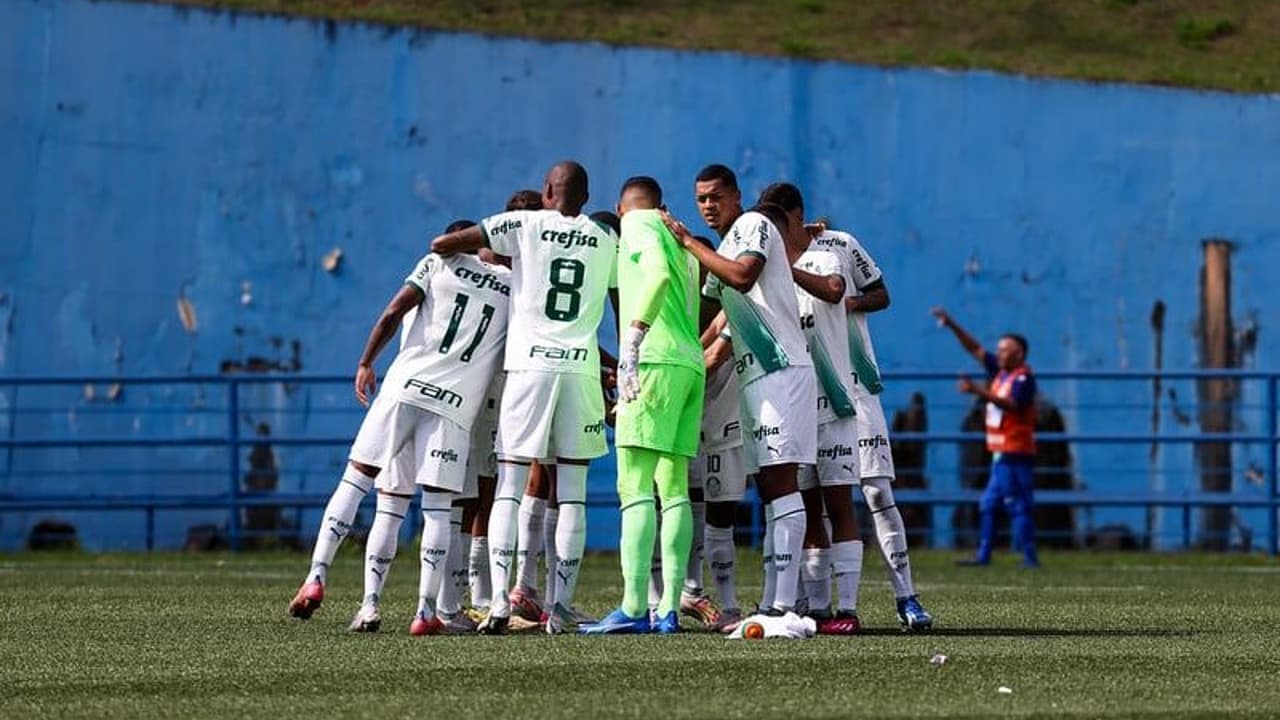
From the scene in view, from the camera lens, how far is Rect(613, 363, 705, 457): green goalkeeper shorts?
11.1m

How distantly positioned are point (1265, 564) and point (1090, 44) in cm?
897

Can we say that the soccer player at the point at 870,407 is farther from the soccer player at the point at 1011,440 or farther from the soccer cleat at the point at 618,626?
the soccer player at the point at 1011,440

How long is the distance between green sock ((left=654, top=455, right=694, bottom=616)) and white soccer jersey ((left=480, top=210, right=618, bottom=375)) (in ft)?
1.99

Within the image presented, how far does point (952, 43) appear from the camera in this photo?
91.0 feet

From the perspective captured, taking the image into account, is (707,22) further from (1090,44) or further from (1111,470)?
(1111,470)

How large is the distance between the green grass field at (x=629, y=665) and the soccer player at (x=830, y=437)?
1.03 feet

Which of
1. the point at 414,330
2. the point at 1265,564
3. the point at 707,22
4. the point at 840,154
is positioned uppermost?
the point at 707,22

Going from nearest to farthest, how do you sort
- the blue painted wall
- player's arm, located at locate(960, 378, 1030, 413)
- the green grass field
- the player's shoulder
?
1. the green grass field
2. the player's shoulder
3. player's arm, located at locate(960, 378, 1030, 413)
4. the blue painted wall

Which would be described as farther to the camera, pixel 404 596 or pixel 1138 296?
pixel 1138 296

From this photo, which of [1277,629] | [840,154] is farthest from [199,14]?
[1277,629]

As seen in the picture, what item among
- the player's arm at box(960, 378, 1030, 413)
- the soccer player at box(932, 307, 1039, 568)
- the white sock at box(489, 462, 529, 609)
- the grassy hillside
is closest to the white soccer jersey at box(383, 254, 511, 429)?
the white sock at box(489, 462, 529, 609)

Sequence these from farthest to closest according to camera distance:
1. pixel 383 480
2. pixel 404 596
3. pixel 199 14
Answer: pixel 199 14
pixel 404 596
pixel 383 480

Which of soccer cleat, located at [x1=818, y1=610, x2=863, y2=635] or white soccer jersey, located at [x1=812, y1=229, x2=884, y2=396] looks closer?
soccer cleat, located at [x1=818, y1=610, x2=863, y2=635]

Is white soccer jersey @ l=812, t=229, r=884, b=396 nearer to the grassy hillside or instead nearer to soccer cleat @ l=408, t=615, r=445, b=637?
soccer cleat @ l=408, t=615, r=445, b=637
